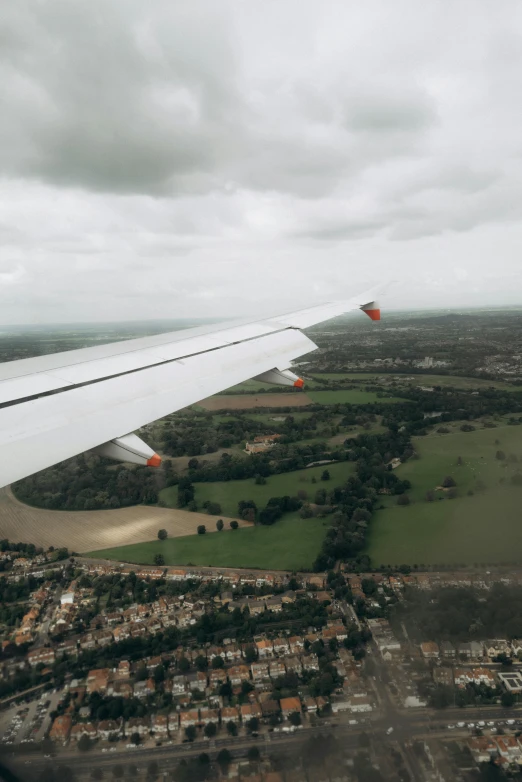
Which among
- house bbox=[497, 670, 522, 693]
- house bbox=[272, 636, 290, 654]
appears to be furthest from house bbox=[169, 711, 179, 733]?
house bbox=[497, 670, 522, 693]

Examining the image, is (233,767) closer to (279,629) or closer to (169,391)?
(279,629)

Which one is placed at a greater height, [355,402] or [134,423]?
[134,423]

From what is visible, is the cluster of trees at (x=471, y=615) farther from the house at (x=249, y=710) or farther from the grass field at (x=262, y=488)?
the grass field at (x=262, y=488)

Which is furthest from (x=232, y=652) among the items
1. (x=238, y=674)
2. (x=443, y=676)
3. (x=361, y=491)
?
(x=361, y=491)

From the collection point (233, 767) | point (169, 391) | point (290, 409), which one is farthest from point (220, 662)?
point (290, 409)

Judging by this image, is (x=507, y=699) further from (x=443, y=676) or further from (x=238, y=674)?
(x=238, y=674)

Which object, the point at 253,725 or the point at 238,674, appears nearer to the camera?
the point at 253,725
